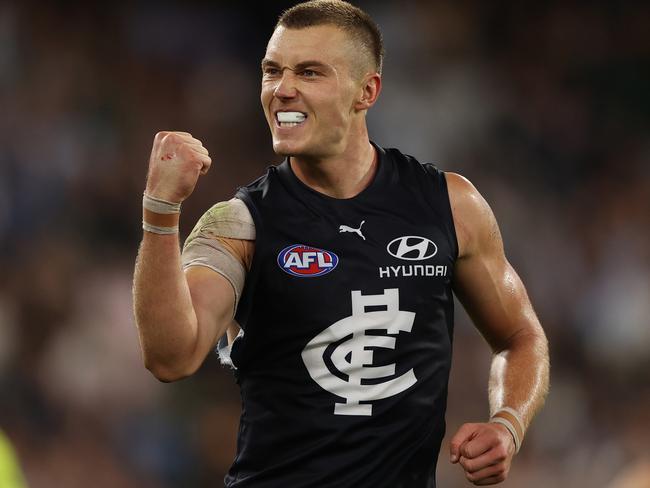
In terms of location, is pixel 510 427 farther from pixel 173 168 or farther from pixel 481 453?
pixel 173 168

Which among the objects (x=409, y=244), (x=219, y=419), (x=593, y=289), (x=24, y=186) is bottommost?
(x=219, y=419)

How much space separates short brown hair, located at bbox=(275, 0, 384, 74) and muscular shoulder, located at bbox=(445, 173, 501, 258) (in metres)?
0.54

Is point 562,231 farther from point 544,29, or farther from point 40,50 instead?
point 40,50

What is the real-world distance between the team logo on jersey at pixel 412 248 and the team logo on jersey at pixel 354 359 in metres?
0.20

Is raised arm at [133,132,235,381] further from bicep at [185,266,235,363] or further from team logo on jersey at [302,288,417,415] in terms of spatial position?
team logo on jersey at [302,288,417,415]

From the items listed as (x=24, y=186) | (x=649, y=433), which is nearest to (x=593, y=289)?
(x=649, y=433)

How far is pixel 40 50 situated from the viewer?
10.3 metres

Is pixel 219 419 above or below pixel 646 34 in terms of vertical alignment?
below

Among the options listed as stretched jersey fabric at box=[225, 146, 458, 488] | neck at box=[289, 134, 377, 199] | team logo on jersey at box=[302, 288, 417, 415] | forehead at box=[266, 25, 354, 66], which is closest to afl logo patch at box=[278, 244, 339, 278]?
stretched jersey fabric at box=[225, 146, 458, 488]

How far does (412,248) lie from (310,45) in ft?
2.57

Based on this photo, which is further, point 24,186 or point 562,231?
point 562,231

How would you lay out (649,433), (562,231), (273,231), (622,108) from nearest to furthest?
(273,231), (649,433), (562,231), (622,108)

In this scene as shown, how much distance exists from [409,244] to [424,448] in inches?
27.7

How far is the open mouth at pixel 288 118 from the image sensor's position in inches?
154
